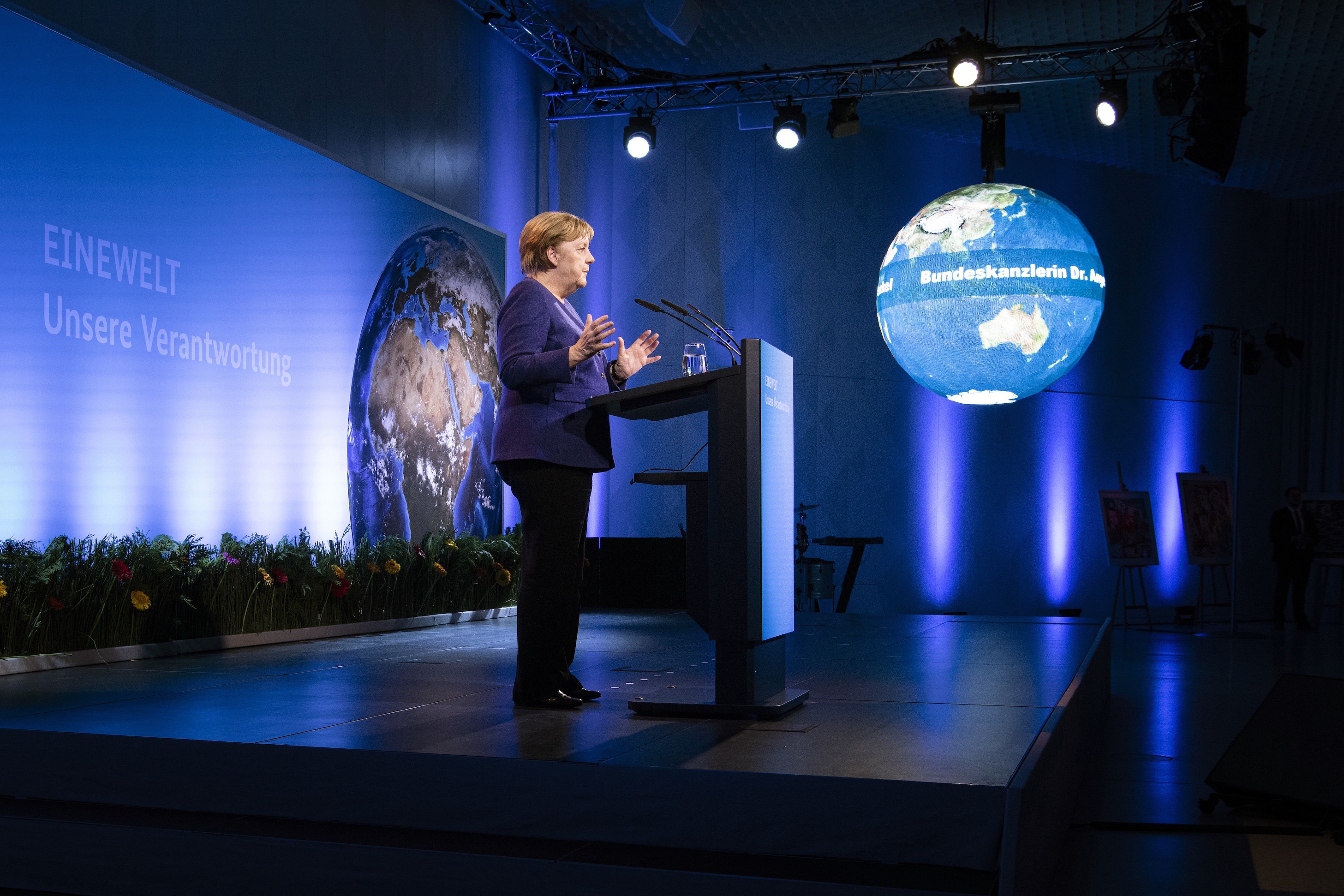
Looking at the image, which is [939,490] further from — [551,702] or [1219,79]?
[551,702]

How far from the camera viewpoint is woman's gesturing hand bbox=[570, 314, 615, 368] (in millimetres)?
2426

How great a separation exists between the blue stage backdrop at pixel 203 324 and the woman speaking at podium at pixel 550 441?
2370 millimetres

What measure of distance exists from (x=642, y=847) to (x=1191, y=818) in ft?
5.16

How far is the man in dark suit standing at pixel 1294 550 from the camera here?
977cm

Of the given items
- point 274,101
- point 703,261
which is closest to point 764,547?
point 274,101

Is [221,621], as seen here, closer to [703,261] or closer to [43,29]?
[43,29]

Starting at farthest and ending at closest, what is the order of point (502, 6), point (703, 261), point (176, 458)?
point (703, 261) → point (502, 6) → point (176, 458)

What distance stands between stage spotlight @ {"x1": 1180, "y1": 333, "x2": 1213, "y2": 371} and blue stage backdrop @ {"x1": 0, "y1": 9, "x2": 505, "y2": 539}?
6775 millimetres

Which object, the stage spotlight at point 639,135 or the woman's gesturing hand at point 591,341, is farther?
the stage spotlight at point 639,135

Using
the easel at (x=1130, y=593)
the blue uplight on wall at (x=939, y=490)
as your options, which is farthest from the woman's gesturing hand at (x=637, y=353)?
the easel at (x=1130, y=593)

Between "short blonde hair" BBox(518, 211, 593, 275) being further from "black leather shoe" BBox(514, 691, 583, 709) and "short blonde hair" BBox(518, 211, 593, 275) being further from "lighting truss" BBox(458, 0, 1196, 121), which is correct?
"lighting truss" BBox(458, 0, 1196, 121)

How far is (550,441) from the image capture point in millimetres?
2527

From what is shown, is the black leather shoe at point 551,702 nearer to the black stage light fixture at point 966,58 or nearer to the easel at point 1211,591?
the black stage light fixture at point 966,58

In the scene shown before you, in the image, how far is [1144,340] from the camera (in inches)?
416
